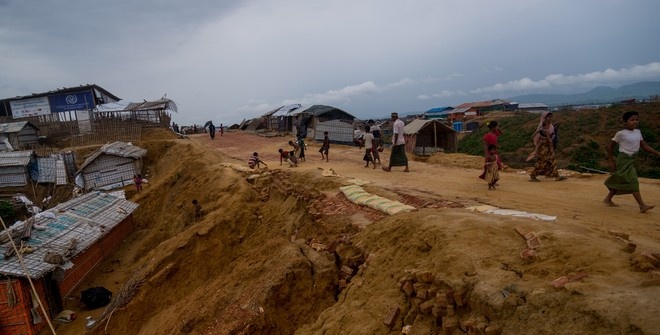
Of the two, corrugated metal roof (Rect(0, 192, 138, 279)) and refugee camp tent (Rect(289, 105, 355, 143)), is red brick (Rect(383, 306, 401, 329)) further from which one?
refugee camp tent (Rect(289, 105, 355, 143))

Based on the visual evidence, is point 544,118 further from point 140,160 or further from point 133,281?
point 140,160

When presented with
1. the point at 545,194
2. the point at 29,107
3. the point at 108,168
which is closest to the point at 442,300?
the point at 545,194

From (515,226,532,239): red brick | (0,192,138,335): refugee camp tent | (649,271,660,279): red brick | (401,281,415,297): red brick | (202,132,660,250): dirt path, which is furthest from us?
(0,192,138,335): refugee camp tent

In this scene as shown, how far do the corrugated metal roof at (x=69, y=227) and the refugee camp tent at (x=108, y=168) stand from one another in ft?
18.5

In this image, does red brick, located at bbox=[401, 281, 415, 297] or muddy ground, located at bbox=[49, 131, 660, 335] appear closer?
muddy ground, located at bbox=[49, 131, 660, 335]

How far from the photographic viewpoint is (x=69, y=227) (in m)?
13.0

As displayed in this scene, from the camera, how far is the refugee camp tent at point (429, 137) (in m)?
19.6

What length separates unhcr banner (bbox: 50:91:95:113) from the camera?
30875 millimetres

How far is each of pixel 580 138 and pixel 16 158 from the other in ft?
129

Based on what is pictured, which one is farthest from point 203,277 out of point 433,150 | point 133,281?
point 433,150

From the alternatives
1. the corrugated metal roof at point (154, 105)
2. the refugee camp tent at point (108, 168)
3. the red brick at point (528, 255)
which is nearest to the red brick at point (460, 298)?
the red brick at point (528, 255)

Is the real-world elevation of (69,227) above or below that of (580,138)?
below

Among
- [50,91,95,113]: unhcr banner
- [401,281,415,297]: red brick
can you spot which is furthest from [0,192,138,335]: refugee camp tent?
[50,91,95,113]: unhcr banner

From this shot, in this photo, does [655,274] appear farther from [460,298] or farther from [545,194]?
[545,194]
